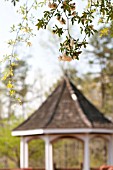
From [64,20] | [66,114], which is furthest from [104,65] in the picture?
[64,20]

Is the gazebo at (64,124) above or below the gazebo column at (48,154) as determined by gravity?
above

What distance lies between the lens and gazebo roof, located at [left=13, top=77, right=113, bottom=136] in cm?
2192

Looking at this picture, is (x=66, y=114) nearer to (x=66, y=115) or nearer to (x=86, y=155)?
(x=66, y=115)

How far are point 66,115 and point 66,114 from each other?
0.09 meters

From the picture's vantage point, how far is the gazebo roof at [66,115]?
2192cm

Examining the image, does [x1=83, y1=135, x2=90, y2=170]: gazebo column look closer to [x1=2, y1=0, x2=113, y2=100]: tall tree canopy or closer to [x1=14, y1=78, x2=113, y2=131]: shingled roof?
[x1=14, y1=78, x2=113, y2=131]: shingled roof

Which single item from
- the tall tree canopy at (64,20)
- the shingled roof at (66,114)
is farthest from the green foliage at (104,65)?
the tall tree canopy at (64,20)

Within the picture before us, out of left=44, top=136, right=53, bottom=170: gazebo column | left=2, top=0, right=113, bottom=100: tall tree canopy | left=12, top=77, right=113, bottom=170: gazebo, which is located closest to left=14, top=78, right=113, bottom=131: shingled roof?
left=12, top=77, right=113, bottom=170: gazebo

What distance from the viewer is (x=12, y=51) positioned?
6.31 metres

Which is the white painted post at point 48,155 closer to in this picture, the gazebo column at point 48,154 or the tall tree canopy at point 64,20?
the gazebo column at point 48,154

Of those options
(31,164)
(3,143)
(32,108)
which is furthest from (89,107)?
(32,108)

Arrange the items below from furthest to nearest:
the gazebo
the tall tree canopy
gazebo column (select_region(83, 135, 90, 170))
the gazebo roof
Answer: the gazebo roof, the gazebo, gazebo column (select_region(83, 135, 90, 170)), the tall tree canopy

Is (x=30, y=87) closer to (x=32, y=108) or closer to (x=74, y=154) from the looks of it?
(x=32, y=108)

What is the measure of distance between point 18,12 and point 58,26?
0.63 meters
